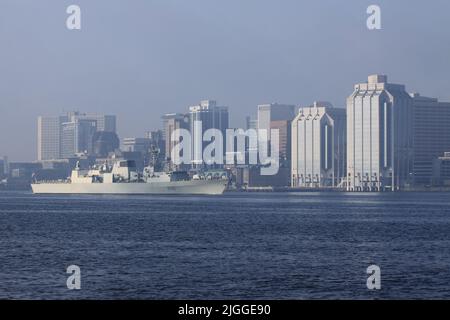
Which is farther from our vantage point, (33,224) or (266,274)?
(33,224)

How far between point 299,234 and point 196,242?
1322cm

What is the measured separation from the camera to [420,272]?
55.7 meters

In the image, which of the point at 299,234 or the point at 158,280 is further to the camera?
the point at 299,234

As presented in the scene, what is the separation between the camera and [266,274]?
54375mm

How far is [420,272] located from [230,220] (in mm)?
58815

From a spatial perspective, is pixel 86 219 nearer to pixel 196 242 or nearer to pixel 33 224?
pixel 33 224

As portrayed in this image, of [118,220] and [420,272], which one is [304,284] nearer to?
[420,272]

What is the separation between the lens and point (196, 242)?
7662 centimetres
